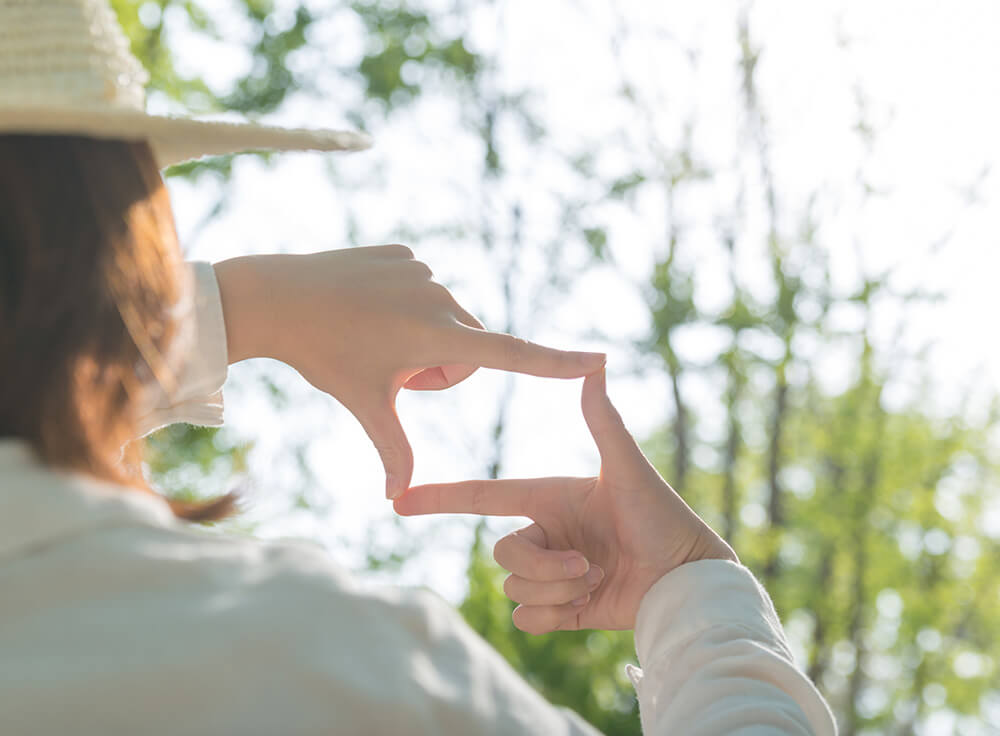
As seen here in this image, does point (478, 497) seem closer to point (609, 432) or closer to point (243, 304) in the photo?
point (609, 432)

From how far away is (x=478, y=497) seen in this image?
3.53ft

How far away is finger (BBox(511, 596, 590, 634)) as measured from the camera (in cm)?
103

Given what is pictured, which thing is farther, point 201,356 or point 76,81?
point 201,356

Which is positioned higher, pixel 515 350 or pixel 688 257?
pixel 515 350

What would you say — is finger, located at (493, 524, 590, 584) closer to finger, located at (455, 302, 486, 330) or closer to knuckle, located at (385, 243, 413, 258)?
finger, located at (455, 302, 486, 330)

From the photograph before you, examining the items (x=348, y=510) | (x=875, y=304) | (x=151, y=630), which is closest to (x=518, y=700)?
(x=151, y=630)

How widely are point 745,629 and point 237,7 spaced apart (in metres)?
6.95

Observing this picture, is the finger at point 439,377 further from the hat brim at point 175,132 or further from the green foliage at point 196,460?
the green foliage at point 196,460

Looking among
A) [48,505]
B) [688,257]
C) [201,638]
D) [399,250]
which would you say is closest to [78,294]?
[48,505]

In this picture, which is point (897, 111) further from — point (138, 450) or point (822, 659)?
point (138, 450)

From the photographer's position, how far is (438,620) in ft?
2.13

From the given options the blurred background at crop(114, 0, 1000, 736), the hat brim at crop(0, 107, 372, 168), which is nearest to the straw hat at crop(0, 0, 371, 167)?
the hat brim at crop(0, 107, 372, 168)

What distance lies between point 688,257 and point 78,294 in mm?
6012

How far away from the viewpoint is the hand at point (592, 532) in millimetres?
983
